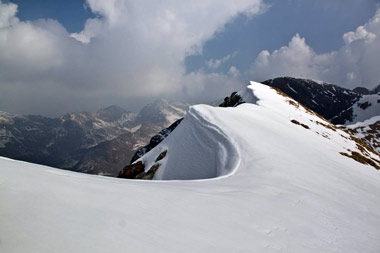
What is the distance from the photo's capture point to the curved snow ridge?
16.5 m

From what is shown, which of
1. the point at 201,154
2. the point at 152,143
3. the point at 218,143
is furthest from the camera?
the point at 152,143

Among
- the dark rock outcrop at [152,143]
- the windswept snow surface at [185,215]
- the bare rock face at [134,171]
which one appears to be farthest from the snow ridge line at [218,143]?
the dark rock outcrop at [152,143]

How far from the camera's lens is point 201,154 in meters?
21.1

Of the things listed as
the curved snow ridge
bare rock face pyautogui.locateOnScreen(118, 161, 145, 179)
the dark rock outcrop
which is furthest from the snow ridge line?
the dark rock outcrop

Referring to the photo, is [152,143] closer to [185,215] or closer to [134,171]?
[134,171]

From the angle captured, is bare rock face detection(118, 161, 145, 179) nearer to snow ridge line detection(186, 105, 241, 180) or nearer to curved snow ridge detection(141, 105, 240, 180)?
curved snow ridge detection(141, 105, 240, 180)

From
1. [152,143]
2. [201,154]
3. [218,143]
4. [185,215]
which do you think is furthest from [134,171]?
[152,143]

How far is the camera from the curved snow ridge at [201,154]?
1655 centimetres

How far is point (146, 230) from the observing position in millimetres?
4734

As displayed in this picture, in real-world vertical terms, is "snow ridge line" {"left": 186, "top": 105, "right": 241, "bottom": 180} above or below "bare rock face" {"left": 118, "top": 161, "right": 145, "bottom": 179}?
above

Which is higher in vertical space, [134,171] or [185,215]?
[185,215]

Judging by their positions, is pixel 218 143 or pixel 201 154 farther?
pixel 201 154

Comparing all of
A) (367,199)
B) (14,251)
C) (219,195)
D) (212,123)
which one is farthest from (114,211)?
(212,123)

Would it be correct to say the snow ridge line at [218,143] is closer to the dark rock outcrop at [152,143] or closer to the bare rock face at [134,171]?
the bare rock face at [134,171]
